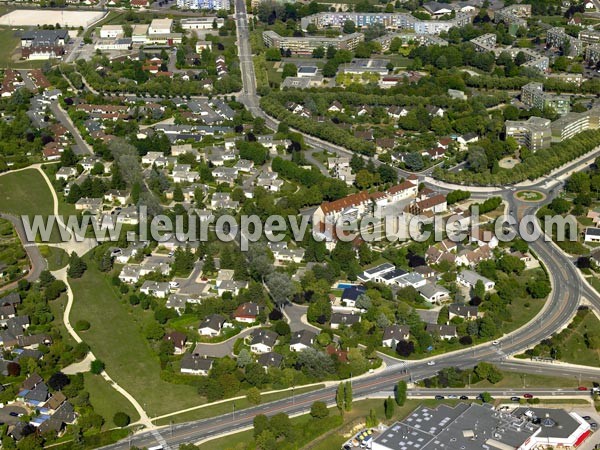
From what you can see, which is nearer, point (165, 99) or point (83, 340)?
point (83, 340)

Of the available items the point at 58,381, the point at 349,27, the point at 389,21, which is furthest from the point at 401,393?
the point at 389,21

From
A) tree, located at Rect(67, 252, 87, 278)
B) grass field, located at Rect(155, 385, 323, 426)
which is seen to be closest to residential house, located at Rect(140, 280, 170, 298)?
tree, located at Rect(67, 252, 87, 278)

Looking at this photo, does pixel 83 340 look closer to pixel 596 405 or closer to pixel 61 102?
pixel 596 405

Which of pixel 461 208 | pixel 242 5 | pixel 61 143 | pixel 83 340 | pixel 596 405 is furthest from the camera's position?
pixel 242 5

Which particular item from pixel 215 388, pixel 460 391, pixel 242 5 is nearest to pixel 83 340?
pixel 215 388

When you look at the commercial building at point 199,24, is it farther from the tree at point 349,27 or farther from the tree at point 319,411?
the tree at point 319,411

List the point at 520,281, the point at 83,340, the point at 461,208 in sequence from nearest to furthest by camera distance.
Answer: the point at 83,340 < the point at 520,281 < the point at 461,208

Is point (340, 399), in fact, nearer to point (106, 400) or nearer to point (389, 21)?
point (106, 400)
